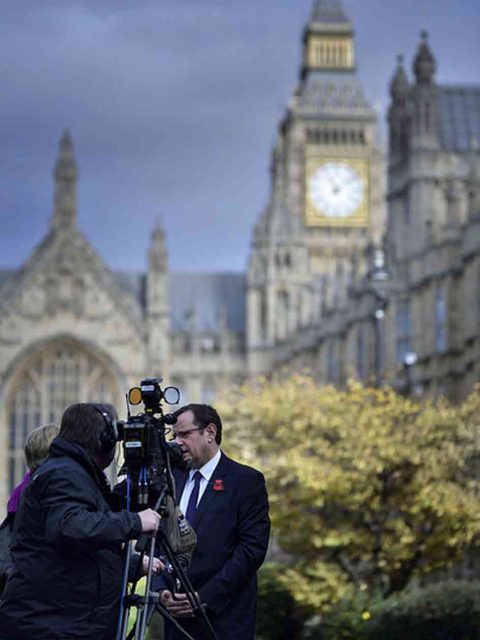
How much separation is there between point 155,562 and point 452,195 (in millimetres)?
39945

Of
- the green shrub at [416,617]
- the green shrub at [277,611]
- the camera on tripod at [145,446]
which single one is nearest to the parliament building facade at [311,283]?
the green shrub at [277,611]

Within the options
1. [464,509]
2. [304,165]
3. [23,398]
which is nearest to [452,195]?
[464,509]

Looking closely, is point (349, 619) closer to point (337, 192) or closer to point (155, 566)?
point (155, 566)

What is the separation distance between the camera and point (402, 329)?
172ft

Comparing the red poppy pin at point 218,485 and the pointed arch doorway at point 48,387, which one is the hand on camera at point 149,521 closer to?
the red poppy pin at point 218,485

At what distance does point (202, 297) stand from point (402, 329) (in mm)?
35851

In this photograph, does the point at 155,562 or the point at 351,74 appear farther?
the point at 351,74

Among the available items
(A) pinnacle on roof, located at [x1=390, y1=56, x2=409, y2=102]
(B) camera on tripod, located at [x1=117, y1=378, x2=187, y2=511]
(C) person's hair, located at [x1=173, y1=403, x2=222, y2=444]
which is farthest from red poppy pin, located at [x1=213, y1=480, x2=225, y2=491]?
(A) pinnacle on roof, located at [x1=390, y1=56, x2=409, y2=102]

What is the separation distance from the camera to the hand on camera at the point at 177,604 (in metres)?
10.5

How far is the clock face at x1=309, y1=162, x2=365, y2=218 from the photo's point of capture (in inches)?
3691

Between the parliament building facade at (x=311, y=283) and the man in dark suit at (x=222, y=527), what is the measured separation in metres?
19.2

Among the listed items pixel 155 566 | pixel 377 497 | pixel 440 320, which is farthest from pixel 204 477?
pixel 440 320

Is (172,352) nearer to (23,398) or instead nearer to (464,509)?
(23,398)

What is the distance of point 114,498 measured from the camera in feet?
31.5
